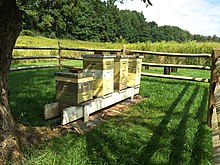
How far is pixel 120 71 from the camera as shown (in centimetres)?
475

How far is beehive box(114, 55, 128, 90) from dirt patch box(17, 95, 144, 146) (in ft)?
1.74

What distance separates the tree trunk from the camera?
2.47m

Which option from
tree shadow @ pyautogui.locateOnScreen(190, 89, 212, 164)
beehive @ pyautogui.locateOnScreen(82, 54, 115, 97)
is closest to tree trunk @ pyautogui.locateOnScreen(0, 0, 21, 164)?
beehive @ pyautogui.locateOnScreen(82, 54, 115, 97)

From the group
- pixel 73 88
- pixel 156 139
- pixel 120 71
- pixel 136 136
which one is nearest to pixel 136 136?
pixel 136 136

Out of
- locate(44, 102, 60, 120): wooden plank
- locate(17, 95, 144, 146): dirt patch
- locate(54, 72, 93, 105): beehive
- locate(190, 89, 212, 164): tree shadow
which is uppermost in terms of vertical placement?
locate(54, 72, 93, 105): beehive

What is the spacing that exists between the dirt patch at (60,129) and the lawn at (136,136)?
15 centimetres

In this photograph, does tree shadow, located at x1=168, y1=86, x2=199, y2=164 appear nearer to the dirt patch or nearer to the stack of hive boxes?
the dirt patch

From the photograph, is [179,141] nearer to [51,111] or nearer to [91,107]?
[91,107]

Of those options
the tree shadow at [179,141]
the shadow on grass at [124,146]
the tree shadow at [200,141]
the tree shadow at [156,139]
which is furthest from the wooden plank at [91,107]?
the tree shadow at [200,141]

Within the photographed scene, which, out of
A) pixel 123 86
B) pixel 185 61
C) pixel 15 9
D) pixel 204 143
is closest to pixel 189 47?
pixel 185 61

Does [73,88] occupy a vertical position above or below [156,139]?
above

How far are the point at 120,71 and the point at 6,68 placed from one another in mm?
2520

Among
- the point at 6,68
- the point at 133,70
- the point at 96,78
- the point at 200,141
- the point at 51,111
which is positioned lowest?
the point at 200,141

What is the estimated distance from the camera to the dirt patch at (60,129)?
293 centimetres
